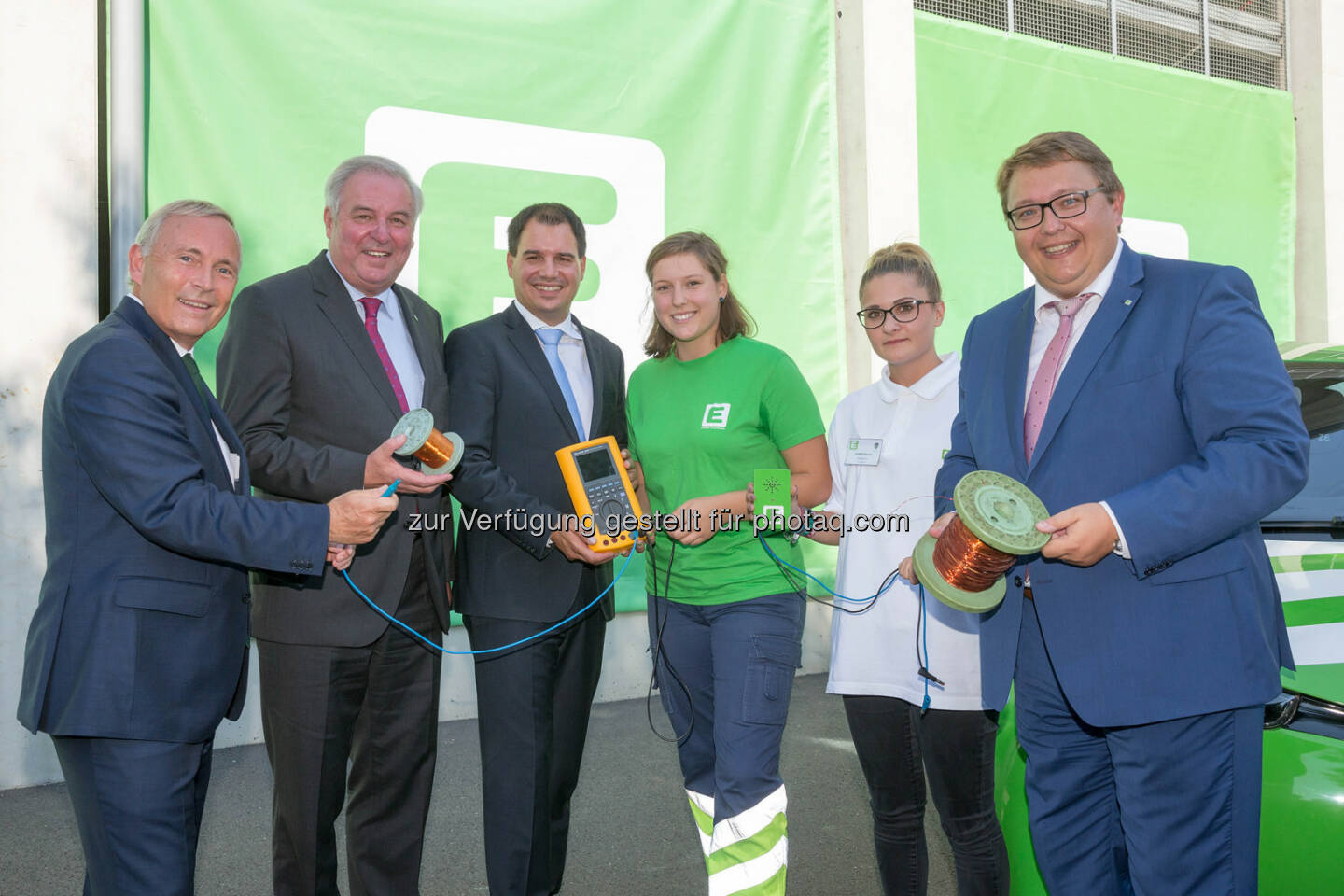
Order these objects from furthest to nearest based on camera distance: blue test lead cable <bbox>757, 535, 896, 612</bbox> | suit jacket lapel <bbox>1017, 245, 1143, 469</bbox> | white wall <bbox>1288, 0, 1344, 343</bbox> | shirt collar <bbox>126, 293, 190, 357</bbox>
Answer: white wall <bbox>1288, 0, 1344, 343</bbox> → blue test lead cable <bbox>757, 535, 896, 612</bbox> → shirt collar <bbox>126, 293, 190, 357</bbox> → suit jacket lapel <bbox>1017, 245, 1143, 469</bbox>

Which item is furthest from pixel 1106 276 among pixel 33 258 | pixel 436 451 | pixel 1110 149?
pixel 1110 149

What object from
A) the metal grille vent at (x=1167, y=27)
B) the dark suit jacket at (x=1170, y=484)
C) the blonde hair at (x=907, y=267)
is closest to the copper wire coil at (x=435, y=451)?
the blonde hair at (x=907, y=267)

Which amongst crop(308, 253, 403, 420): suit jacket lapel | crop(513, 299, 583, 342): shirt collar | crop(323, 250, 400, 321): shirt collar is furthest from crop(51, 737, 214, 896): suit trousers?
crop(513, 299, 583, 342): shirt collar

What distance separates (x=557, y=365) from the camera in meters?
3.01

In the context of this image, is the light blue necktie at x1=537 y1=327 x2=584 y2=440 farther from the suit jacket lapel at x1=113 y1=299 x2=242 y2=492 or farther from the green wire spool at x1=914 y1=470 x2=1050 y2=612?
the green wire spool at x1=914 y1=470 x2=1050 y2=612

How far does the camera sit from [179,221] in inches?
85.1

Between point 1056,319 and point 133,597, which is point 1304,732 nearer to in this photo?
point 1056,319

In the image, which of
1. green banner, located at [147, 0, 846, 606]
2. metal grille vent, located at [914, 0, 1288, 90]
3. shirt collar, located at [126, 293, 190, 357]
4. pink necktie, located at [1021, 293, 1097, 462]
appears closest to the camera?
pink necktie, located at [1021, 293, 1097, 462]

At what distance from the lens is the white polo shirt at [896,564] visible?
8.31 ft

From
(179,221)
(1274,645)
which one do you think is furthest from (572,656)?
(1274,645)

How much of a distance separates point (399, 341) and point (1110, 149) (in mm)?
6632

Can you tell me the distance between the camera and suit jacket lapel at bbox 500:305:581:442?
290 centimetres

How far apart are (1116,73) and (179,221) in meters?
7.50

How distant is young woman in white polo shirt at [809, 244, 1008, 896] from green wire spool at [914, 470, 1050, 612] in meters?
0.60
